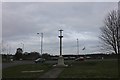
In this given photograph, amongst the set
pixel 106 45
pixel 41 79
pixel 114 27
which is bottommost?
pixel 41 79

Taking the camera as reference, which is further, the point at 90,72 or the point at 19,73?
the point at 19,73

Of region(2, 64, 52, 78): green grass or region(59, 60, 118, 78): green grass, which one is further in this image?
region(2, 64, 52, 78): green grass

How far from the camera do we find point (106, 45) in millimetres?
39625

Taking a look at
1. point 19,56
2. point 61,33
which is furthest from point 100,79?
point 19,56

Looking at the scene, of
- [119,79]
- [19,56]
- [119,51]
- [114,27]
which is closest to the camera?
[119,79]

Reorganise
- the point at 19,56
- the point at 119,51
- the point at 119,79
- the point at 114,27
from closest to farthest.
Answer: the point at 119,79, the point at 119,51, the point at 114,27, the point at 19,56

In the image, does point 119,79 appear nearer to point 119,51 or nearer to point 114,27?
point 119,51

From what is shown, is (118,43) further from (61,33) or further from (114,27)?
(61,33)

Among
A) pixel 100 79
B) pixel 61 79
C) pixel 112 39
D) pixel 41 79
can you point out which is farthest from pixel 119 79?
pixel 112 39

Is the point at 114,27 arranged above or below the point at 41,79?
above

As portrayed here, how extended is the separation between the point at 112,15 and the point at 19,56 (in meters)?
77.3

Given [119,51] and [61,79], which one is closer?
[61,79]

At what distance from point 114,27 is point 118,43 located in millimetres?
3267

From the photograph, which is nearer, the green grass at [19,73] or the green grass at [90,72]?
the green grass at [90,72]
